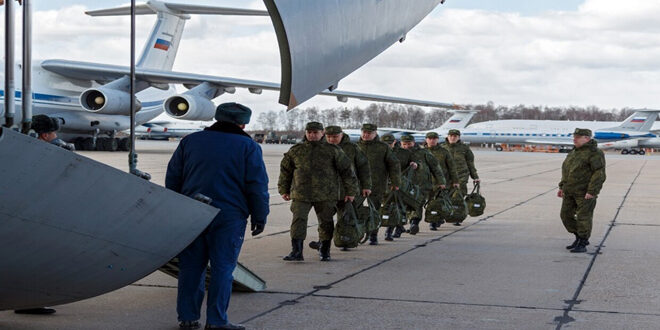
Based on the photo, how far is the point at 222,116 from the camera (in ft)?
17.1

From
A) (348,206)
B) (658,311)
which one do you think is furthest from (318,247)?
(658,311)

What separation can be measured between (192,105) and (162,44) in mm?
6929

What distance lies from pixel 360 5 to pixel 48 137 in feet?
8.01

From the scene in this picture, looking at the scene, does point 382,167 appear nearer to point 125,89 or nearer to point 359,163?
point 359,163

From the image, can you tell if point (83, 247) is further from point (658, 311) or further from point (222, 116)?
point (658, 311)

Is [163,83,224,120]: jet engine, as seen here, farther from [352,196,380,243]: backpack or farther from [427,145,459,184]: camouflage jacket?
[352,196,380,243]: backpack

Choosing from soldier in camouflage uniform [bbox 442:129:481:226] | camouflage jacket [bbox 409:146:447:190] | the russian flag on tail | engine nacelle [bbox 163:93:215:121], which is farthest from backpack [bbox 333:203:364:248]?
the russian flag on tail

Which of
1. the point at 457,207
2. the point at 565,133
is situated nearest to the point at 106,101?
the point at 457,207

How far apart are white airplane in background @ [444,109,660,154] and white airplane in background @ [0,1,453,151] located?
43.1 metres

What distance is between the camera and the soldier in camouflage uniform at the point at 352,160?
8445 millimetres

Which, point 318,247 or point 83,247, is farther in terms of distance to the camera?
point 318,247

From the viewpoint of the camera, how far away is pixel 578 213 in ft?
29.3

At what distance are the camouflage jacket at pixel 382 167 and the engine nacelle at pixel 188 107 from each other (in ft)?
51.5

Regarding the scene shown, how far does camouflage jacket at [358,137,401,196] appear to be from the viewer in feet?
30.9
